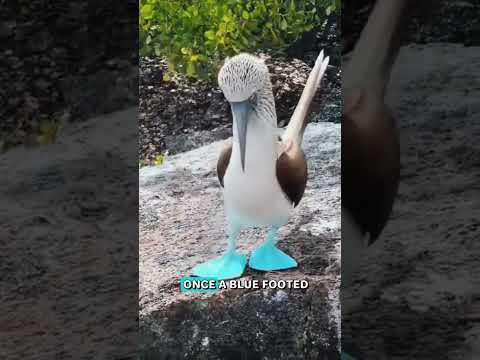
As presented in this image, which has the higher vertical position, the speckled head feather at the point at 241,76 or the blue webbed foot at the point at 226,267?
the speckled head feather at the point at 241,76

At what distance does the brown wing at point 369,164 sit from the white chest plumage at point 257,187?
0.40 meters

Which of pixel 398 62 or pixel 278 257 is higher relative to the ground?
pixel 398 62

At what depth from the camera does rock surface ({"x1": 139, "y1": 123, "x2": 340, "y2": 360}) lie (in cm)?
288

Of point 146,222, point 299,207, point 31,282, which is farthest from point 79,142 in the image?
point 299,207

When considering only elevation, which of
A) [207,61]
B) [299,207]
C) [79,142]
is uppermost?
[207,61]

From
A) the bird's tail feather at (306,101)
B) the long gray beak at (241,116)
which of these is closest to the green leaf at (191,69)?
the long gray beak at (241,116)

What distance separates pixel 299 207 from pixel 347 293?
61 cm

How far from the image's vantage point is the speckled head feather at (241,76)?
2793mm

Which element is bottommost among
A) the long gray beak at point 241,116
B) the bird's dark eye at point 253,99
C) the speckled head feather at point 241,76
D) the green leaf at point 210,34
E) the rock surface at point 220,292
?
the rock surface at point 220,292

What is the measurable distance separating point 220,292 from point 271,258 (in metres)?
0.33

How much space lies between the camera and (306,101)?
2.86 metres

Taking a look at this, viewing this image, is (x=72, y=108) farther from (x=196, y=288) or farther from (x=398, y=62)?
(x=398, y=62)

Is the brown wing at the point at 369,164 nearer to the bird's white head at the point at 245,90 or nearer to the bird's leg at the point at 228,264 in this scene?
the bird's white head at the point at 245,90

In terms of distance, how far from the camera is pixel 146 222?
2887mm
